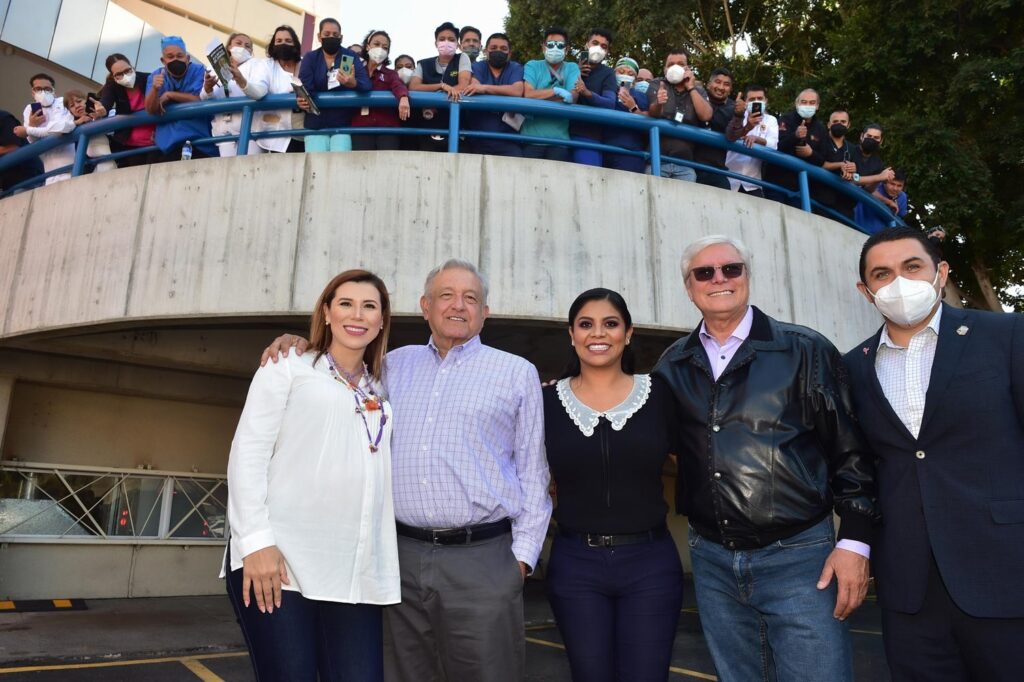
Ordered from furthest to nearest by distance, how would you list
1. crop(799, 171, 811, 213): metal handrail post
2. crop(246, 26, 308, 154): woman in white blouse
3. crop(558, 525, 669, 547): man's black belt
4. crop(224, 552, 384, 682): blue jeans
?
crop(799, 171, 811, 213): metal handrail post, crop(246, 26, 308, 154): woman in white blouse, crop(558, 525, 669, 547): man's black belt, crop(224, 552, 384, 682): blue jeans

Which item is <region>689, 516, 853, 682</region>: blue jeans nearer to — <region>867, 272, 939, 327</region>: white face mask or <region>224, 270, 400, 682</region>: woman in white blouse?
<region>867, 272, 939, 327</region>: white face mask

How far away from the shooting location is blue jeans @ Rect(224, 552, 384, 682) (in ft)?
7.07

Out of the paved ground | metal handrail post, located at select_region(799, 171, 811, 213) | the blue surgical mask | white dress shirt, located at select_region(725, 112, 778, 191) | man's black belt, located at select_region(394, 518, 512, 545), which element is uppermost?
the blue surgical mask

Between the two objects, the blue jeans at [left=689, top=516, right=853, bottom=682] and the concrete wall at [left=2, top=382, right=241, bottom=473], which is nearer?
the blue jeans at [left=689, top=516, right=853, bottom=682]

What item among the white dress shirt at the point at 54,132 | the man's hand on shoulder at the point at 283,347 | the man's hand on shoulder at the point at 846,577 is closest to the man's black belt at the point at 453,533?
the man's hand on shoulder at the point at 283,347

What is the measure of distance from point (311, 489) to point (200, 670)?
4015 mm

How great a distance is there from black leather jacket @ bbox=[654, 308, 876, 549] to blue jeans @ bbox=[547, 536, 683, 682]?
262 mm

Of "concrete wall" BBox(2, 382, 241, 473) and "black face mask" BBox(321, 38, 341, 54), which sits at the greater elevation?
"black face mask" BBox(321, 38, 341, 54)

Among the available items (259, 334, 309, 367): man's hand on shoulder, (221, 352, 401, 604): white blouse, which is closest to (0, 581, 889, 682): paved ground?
(221, 352, 401, 604): white blouse

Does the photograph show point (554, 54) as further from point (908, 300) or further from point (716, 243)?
point (908, 300)

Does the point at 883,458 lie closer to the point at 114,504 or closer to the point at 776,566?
the point at 776,566

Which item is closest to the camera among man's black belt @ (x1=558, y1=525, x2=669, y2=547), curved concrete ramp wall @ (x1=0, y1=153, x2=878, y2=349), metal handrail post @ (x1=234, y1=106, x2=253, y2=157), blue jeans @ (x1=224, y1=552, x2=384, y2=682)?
blue jeans @ (x1=224, y1=552, x2=384, y2=682)

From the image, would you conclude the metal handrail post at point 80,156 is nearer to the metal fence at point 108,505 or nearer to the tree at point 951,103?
the metal fence at point 108,505

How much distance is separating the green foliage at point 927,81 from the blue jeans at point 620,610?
37.8ft
